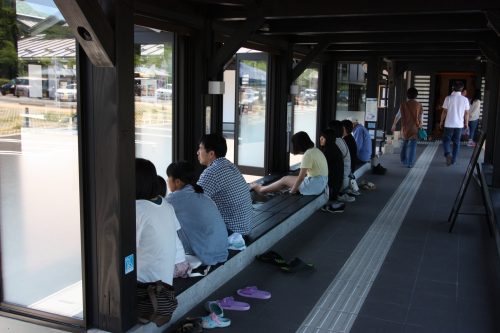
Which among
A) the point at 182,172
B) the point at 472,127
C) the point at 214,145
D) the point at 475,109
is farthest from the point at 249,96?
the point at 472,127

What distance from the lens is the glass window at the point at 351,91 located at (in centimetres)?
1362

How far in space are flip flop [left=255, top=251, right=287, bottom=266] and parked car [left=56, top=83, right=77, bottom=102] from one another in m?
2.38

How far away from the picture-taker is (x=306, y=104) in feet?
35.8

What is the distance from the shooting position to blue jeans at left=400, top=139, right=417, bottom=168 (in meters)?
11.0

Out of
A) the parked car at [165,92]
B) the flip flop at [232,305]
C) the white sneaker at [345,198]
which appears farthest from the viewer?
the white sneaker at [345,198]

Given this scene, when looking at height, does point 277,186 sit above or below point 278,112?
below

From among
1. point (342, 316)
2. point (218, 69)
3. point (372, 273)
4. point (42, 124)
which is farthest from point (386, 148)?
point (42, 124)

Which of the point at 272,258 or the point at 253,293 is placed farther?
the point at 272,258

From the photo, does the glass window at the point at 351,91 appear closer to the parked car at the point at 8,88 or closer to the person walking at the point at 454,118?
the person walking at the point at 454,118

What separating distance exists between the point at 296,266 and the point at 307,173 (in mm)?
2458

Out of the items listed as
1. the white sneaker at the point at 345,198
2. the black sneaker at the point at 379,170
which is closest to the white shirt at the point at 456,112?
the black sneaker at the point at 379,170

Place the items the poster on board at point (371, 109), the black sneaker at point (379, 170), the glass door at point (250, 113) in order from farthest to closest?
the poster on board at point (371, 109), the black sneaker at point (379, 170), the glass door at point (250, 113)

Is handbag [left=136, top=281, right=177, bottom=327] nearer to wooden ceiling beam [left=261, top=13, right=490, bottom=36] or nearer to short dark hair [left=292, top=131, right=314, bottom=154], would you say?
short dark hair [left=292, top=131, right=314, bottom=154]

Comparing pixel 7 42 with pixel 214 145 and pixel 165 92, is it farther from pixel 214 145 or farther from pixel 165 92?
pixel 165 92
